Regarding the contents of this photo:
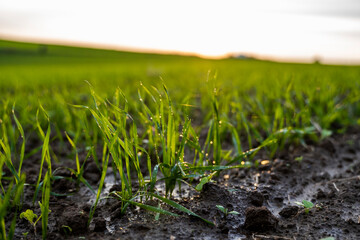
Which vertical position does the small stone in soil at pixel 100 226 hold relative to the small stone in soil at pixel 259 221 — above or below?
below

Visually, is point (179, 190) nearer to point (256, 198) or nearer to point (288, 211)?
point (256, 198)

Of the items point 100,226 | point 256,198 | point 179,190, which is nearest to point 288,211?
point 256,198

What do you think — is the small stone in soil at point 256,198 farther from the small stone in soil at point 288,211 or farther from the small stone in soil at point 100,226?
the small stone in soil at point 100,226

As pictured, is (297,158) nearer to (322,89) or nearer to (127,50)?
(322,89)

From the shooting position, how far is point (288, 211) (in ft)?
4.40

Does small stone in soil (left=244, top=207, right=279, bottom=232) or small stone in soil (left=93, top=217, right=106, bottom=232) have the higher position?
small stone in soil (left=244, top=207, right=279, bottom=232)

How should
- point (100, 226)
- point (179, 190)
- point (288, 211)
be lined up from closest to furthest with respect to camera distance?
point (100, 226) < point (288, 211) < point (179, 190)

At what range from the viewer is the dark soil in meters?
1.20

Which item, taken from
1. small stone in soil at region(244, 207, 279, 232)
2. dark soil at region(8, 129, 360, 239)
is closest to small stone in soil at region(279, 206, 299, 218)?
dark soil at region(8, 129, 360, 239)

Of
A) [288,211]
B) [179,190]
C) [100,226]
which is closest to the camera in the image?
[100,226]

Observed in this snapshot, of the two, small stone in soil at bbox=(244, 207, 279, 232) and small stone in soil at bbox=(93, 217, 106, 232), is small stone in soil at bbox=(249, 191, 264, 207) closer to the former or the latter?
small stone in soil at bbox=(244, 207, 279, 232)

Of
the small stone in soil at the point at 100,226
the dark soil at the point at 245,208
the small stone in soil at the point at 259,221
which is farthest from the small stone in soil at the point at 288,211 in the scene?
the small stone in soil at the point at 100,226

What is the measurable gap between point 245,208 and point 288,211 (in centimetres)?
18

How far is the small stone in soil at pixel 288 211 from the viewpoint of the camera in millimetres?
1338
